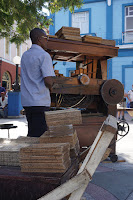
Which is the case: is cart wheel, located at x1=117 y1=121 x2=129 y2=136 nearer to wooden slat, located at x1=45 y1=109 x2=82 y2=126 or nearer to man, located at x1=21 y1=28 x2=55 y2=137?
man, located at x1=21 y1=28 x2=55 y2=137

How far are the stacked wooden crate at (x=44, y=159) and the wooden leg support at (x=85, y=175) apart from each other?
27 centimetres

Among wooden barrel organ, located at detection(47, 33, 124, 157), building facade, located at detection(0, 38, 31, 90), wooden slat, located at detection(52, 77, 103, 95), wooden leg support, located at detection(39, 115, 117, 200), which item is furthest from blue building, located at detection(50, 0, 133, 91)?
wooden leg support, located at detection(39, 115, 117, 200)

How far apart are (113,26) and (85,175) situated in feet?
60.7

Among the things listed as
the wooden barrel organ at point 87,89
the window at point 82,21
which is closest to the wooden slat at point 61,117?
the wooden barrel organ at point 87,89

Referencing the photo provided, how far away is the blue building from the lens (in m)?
18.2

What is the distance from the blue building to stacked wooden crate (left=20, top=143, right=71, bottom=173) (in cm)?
1681

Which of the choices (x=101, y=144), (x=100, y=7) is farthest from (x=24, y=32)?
(x=100, y=7)

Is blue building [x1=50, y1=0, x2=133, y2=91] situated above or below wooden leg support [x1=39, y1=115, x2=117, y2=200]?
above

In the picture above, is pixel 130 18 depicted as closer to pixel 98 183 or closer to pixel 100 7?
pixel 100 7

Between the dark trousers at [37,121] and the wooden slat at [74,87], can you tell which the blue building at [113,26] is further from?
the dark trousers at [37,121]

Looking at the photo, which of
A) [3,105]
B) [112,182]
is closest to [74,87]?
[112,182]

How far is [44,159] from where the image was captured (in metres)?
1.79

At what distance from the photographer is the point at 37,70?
2.95 metres

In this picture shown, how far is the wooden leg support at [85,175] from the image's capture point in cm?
148
